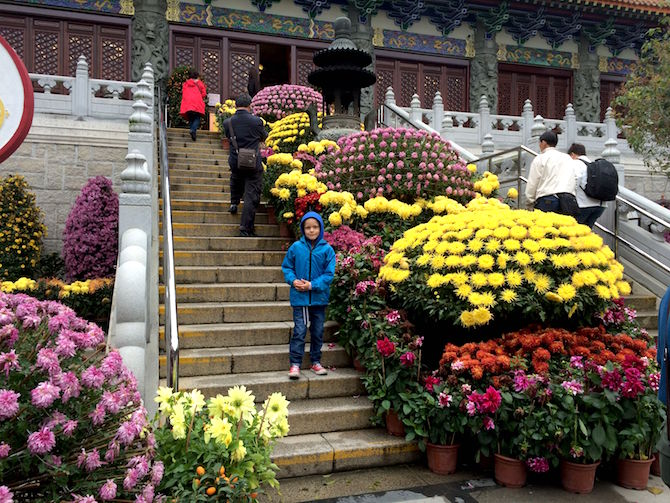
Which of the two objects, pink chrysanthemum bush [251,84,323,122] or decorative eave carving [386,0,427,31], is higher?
decorative eave carving [386,0,427,31]

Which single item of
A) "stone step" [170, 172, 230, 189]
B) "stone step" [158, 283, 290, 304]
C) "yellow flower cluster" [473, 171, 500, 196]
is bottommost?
"stone step" [158, 283, 290, 304]

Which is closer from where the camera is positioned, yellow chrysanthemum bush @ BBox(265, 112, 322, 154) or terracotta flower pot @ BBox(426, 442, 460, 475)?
terracotta flower pot @ BBox(426, 442, 460, 475)

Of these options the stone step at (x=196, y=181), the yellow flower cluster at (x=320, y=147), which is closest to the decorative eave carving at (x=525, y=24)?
the yellow flower cluster at (x=320, y=147)

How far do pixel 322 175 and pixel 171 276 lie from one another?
12.0 ft

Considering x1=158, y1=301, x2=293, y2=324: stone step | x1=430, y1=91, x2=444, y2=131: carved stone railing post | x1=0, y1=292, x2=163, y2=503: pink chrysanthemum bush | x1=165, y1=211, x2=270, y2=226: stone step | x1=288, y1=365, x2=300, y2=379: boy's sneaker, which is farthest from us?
x1=430, y1=91, x2=444, y2=131: carved stone railing post

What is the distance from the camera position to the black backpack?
20.9 ft

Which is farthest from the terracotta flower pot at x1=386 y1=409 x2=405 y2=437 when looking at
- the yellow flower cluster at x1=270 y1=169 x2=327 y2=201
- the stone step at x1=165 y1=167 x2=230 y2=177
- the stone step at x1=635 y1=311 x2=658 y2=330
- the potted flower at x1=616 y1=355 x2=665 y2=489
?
the stone step at x1=165 y1=167 x2=230 y2=177

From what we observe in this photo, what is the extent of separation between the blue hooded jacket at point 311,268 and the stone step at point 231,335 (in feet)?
2.39

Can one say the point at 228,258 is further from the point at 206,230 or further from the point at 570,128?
the point at 570,128

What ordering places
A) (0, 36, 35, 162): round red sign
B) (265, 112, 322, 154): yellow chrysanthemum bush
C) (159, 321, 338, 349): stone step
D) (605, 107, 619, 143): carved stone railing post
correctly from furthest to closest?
(605, 107, 619, 143): carved stone railing post → (265, 112, 322, 154): yellow chrysanthemum bush → (159, 321, 338, 349): stone step → (0, 36, 35, 162): round red sign

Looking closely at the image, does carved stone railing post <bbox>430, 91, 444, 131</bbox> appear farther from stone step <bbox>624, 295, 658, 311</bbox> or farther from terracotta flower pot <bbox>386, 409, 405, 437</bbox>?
terracotta flower pot <bbox>386, 409, 405, 437</bbox>

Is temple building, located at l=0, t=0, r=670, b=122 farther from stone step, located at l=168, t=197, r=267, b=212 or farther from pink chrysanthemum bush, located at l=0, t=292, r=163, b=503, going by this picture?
pink chrysanthemum bush, located at l=0, t=292, r=163, b=503

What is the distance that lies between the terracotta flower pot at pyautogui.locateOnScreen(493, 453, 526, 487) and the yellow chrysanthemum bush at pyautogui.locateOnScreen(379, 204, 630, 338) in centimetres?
103

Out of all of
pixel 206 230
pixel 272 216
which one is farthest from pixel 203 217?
pixel 272 216
